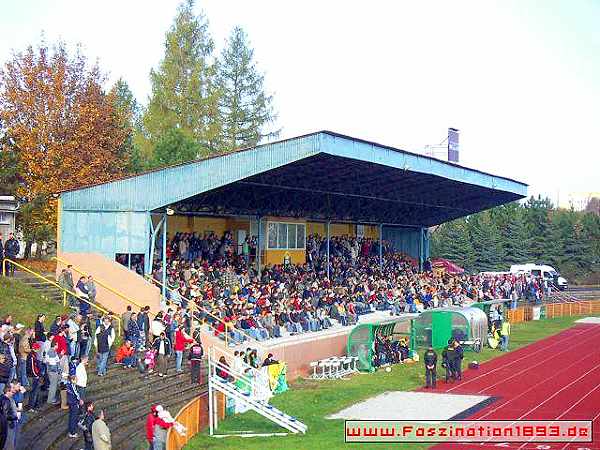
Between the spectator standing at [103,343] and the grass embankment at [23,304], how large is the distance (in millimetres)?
3576

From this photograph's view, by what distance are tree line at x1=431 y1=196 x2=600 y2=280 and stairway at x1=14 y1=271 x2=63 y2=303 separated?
5360cm

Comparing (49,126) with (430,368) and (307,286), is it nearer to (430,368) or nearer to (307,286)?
(307,286)

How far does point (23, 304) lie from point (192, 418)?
27.8 feet

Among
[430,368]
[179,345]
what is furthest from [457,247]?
[179,345]

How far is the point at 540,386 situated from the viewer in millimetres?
28031

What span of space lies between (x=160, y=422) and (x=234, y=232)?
976 inches

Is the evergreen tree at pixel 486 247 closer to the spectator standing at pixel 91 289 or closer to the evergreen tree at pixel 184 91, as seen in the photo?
the evergreen tree at pixel 184 91

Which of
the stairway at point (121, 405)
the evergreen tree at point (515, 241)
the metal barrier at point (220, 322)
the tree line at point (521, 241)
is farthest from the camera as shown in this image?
the evergreen tree at point (515, 241)

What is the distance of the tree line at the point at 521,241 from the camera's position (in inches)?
3059

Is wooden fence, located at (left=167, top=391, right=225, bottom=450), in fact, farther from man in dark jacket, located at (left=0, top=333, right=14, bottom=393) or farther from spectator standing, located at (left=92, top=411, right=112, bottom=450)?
man in dark jacket, located at (left=0, top=333, right=14, bottom=393)

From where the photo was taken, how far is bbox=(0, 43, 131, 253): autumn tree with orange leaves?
39.7m

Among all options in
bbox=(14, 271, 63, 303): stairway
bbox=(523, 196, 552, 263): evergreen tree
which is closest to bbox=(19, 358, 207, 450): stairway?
bbox=(14, 271, 63, 303): stairway

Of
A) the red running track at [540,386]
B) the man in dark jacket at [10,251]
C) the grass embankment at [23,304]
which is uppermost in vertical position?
the man in dark jacket at [10,251]

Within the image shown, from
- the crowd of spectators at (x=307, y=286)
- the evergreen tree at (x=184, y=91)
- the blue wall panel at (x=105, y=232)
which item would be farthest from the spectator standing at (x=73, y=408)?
the evergreen tree at (x=184, y=91)
